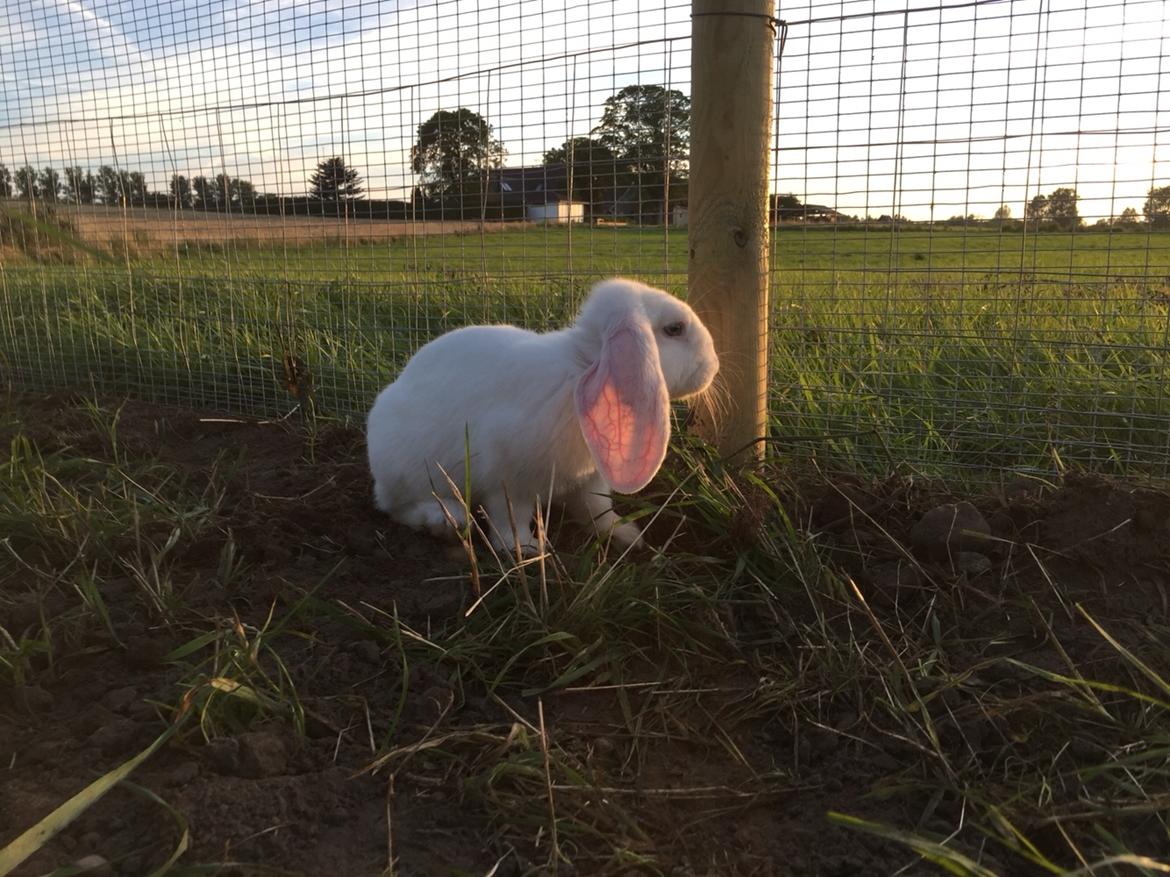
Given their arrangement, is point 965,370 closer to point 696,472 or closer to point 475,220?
point 696,472

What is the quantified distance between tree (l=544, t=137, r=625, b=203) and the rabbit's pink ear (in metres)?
1.52

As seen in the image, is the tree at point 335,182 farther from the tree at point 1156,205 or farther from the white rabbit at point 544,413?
the tree at point 1156,205

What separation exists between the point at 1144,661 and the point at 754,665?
2.63ft

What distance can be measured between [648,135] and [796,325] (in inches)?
40.9

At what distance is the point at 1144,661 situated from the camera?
1841 millimetres

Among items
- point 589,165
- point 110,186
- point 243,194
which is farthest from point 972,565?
point 110,186

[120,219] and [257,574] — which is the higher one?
[120,219]

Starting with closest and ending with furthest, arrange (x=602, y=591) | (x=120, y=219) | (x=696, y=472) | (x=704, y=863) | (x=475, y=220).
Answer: (x=704, y=863) < (x=602, y=591) < (x=696, y=472) < (x=475, y=220) < (x=120, y=219)

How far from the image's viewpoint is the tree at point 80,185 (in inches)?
206

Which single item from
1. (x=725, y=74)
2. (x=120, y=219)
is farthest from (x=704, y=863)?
(x=120, y=219)

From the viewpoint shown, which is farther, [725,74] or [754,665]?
[725,74]

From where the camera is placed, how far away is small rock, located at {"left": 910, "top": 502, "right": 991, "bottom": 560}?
2283 millimetres

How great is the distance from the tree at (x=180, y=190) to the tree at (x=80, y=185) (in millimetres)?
705

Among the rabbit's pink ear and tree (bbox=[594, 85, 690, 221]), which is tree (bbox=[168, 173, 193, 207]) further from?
the rabbit's pink ear
